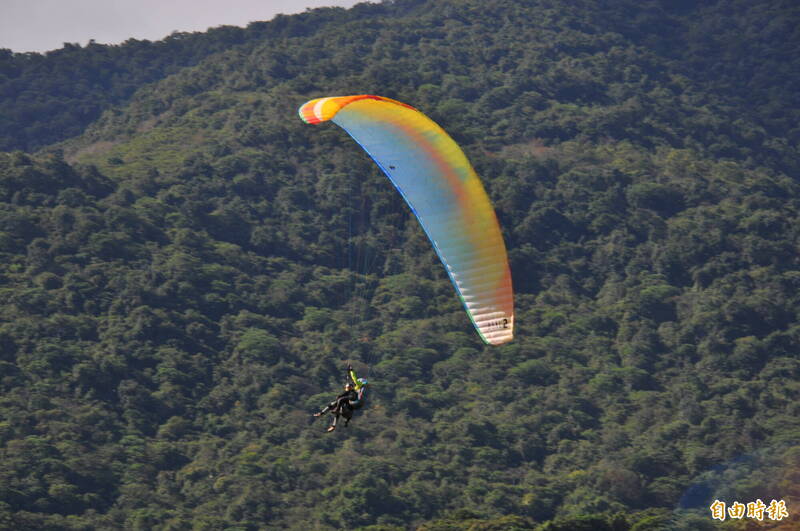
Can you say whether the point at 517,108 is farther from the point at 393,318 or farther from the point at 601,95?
the point at 393,318

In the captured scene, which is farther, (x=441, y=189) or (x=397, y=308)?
(x=397, y=308)

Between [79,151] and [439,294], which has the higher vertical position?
[79,151]

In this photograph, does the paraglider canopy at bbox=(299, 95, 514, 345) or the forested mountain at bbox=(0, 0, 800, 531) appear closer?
the paraglider canopy at bbox=(299, 95, 514, 345)

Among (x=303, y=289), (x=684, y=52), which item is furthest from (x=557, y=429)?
(x=684, y=52)

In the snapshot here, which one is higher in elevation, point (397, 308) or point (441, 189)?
point (397, 308)
